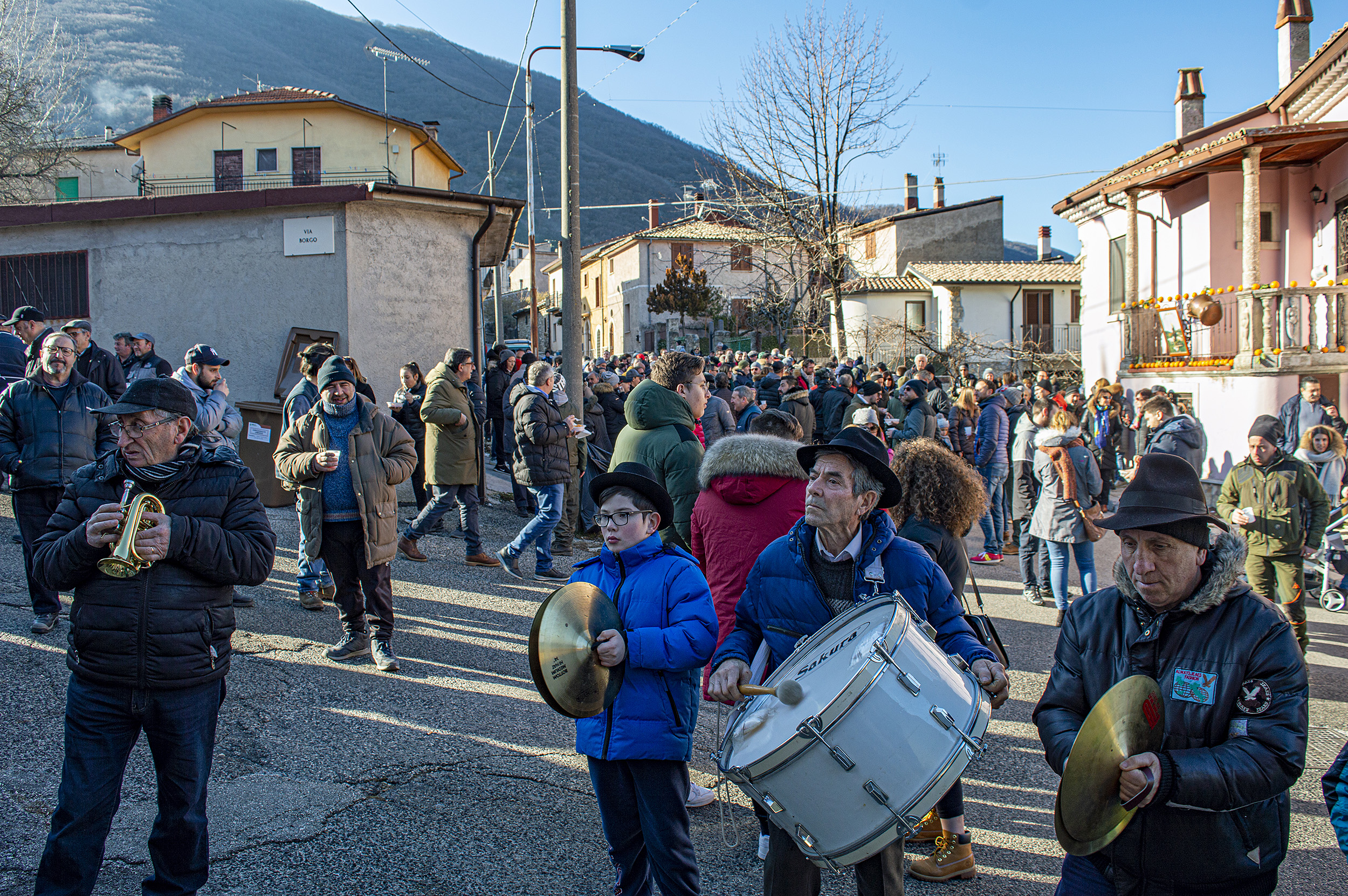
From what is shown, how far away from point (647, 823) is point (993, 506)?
333 inches

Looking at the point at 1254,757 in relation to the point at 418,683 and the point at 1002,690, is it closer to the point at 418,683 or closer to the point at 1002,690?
the point at 1002,690

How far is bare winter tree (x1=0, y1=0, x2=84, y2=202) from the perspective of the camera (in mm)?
28016

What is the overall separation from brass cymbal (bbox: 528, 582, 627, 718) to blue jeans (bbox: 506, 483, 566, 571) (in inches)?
215

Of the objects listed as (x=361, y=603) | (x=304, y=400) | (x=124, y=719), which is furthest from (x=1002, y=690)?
(x=304, y=400)

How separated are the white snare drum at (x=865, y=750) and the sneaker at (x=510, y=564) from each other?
6.00m

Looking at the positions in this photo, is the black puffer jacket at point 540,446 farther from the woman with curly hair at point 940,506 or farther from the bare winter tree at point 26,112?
the bare winter tree at point 26,112

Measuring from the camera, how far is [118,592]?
3137 millimetres

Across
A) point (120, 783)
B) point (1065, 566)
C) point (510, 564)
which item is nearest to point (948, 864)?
point (120, 783)

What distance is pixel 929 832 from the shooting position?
4.01 m

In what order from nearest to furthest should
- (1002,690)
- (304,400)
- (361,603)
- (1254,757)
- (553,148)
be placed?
(1254,757) → (1002,690) → (361,603) → (304,400) → (553,148)

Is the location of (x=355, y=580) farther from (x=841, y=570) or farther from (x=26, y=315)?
(x=26, y=315)

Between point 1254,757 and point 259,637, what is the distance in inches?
237

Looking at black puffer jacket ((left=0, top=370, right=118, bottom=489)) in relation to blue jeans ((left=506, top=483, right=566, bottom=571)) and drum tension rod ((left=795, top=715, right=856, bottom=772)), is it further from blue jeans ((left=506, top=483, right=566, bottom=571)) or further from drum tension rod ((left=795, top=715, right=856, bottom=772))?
drum tension rod ((left=795, top=715, right=856, bottom=772))

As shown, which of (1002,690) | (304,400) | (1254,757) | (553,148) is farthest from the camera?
(553,148)
